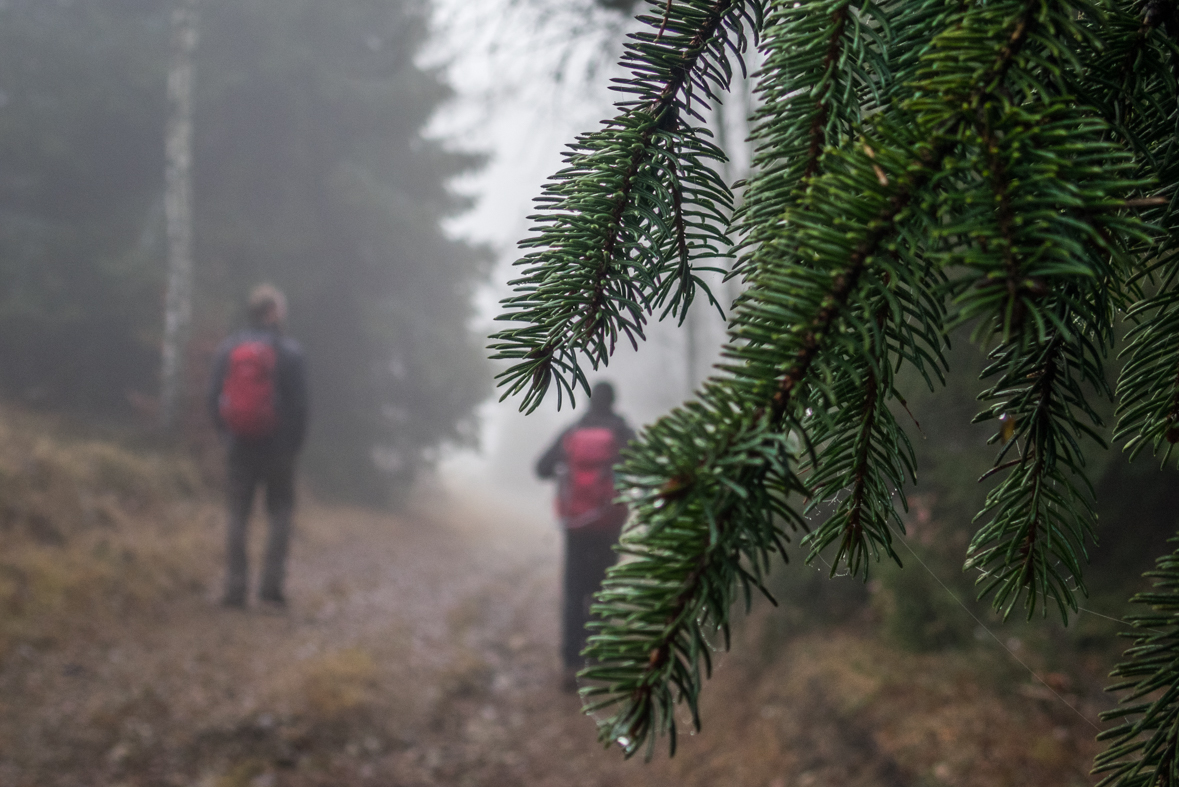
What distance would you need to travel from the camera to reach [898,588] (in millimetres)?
3967

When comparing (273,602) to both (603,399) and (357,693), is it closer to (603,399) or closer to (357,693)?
(357,693)

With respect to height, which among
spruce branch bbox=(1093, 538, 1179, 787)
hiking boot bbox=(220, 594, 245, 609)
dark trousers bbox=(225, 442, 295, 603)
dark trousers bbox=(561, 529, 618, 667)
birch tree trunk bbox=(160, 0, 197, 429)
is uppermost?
birch tree trunk bbox=(160, 0, 197, 429)

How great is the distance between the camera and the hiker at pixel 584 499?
18.0 feet

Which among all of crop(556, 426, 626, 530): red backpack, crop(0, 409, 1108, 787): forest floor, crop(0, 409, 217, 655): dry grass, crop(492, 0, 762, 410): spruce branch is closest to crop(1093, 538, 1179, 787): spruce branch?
crop(492, 0, 762, 410): spruce branch

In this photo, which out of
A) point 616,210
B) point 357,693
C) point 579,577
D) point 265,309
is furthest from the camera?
point 265,309

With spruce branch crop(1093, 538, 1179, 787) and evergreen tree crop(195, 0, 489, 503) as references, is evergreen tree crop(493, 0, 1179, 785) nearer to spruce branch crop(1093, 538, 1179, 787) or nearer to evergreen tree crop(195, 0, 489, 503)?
spruce branch crop(1093, 538, 1179, 787)

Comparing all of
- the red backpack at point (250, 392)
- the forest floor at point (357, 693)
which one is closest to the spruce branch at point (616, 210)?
the forest floor at point (357, 693)

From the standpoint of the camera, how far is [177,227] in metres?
10.5

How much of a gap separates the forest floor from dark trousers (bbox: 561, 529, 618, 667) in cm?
44

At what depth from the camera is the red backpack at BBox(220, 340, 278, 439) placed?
611cm

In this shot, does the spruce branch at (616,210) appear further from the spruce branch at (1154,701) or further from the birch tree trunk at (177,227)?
the birch tree trunk at (177,227)

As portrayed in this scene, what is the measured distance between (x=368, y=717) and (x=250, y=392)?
2.92 m

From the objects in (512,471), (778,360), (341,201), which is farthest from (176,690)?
(512,471)

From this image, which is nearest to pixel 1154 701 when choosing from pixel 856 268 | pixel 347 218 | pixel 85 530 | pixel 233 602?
pixel 856 268
